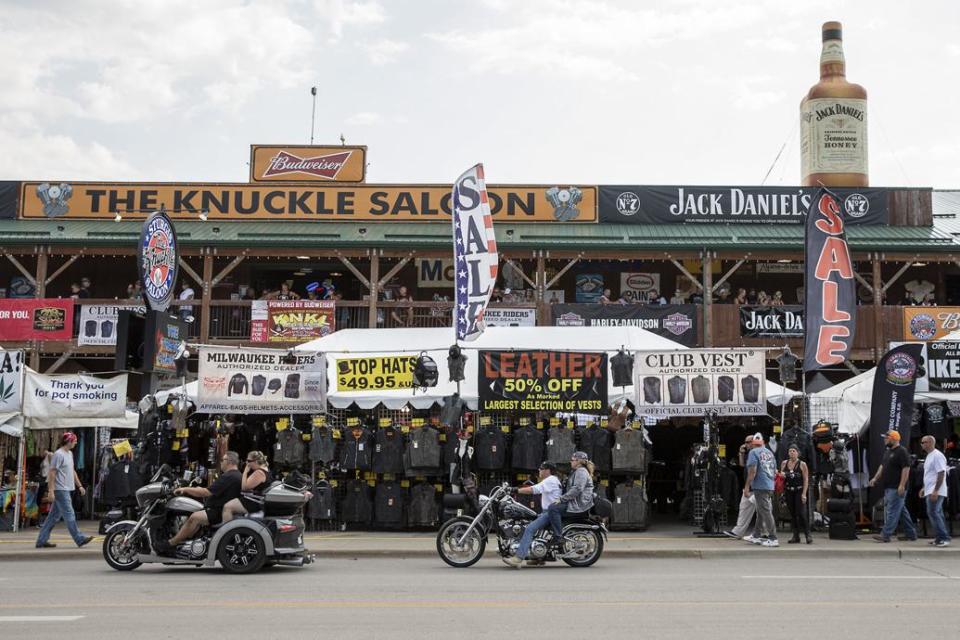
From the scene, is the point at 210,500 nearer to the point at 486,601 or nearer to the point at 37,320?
the point at 486,601

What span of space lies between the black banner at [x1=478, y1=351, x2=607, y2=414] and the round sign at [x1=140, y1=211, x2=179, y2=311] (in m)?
5.76

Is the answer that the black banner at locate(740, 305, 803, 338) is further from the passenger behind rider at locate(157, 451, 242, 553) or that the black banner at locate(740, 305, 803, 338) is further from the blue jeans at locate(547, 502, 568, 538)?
the passenger behind rider at locate(157, 451, 242, 553)

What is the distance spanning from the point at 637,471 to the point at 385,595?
8.24 meters

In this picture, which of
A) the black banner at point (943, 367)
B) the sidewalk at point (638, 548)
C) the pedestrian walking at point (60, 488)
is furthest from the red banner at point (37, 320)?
the black banner at point (943, 367)

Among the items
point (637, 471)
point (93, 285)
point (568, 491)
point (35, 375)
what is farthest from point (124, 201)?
point (568, 491)

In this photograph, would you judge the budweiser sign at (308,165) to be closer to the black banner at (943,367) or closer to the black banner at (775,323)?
the black banner at (775,323)

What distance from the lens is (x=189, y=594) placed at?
33.5 feet

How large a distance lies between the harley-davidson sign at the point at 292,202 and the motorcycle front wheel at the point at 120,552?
18605mm

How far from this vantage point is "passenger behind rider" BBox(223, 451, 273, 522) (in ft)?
40.2

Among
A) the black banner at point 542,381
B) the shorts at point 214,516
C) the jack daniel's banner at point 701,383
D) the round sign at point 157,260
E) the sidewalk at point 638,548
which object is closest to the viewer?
the shorts at point 214,516

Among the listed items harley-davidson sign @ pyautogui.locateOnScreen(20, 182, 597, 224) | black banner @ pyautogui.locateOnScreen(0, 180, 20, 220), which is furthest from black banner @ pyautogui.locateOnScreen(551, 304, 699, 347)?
black banner @ pyautogui.locateOnScreen(0, 180, 20, 220)

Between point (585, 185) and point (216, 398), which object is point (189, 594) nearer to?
point (216, 398)

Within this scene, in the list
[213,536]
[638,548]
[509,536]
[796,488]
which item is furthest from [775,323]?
[213,536]

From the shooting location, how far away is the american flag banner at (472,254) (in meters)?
16.9
